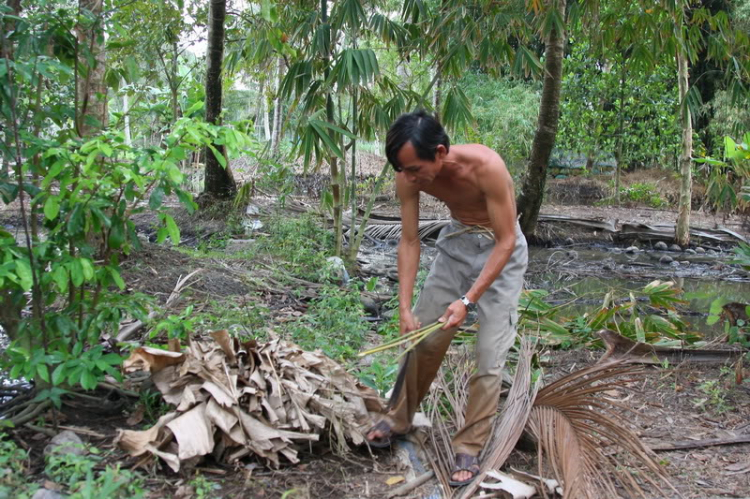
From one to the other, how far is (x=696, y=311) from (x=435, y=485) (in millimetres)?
5109

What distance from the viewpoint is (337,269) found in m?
6.43

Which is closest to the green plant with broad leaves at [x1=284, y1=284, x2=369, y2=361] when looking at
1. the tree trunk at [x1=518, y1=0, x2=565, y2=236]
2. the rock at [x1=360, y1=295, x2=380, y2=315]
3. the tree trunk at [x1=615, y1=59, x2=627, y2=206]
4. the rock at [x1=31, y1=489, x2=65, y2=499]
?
the rock at [x1=360, y1=295, x2=380, y2=315]

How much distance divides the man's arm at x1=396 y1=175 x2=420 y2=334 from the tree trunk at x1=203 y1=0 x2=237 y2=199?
4.94 m

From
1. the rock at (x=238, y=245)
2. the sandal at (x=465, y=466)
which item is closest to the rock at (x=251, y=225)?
the rock at (x=238, y=245)

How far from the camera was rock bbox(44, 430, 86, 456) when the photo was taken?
238cm

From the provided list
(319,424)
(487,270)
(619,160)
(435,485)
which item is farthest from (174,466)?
(619,160)

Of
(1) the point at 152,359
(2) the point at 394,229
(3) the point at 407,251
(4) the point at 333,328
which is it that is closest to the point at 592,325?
(4) the point at 333,328

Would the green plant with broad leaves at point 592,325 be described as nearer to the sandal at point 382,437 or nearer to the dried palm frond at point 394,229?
the sandal at point 382,437

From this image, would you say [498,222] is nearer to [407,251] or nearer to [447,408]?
[407,251]

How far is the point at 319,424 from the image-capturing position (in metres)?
2.66

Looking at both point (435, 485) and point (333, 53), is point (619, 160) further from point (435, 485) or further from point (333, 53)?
point (435, 485)

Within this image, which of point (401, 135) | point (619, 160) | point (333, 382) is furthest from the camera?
point (619, 160)

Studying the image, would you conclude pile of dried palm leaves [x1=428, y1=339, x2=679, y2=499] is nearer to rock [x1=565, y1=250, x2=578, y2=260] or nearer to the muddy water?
the muddy water

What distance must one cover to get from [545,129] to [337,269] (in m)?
4.14
